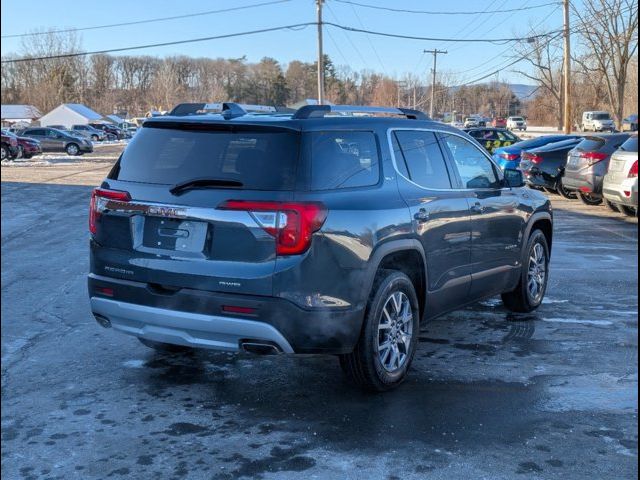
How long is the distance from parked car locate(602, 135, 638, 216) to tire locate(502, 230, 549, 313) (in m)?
5.73

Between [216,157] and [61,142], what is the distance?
4068 centimetres

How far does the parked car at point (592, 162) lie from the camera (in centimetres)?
1459

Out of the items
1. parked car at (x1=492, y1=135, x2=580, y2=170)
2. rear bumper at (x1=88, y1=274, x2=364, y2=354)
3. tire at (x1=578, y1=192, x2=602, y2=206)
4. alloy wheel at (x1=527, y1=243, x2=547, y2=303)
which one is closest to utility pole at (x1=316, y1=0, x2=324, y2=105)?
parked car at (x1=492, y1=135, x2=580, y2=170)

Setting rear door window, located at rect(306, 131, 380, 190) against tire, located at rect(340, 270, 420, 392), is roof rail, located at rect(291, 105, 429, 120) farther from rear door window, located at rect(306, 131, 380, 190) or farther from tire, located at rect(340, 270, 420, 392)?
tire, located at rect(340, 270, 420, 392)

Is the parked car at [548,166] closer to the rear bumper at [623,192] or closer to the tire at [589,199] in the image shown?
the tire at [589,199]

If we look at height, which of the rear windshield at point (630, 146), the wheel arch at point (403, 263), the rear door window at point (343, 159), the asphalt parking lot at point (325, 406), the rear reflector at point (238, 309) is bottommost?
the asphalt parking lot at point (325, 406)

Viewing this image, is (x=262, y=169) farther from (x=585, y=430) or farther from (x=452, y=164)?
(x=585, y=430)

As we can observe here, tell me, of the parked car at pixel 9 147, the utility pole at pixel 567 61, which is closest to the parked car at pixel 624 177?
the utility pole at pixel 567 61

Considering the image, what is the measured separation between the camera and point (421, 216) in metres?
4.99

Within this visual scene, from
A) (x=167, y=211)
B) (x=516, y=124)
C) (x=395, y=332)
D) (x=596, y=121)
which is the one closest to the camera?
(x=167, y=211)

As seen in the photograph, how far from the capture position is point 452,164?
568 centimetres

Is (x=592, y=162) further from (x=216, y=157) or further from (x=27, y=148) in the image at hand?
(x=27, y=148)

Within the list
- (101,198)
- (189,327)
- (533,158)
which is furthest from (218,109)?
(533,158)

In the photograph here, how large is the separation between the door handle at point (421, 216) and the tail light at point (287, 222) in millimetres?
1015
